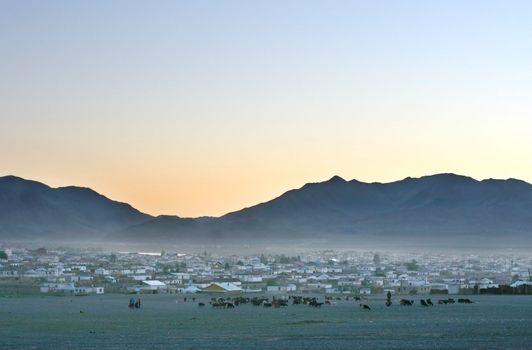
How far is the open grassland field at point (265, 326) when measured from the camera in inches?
1436

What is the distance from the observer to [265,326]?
4416 cm

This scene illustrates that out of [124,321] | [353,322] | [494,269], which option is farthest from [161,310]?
[494,269]

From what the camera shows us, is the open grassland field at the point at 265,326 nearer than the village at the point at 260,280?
Yes

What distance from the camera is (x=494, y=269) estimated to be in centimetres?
11800

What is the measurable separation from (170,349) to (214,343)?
2.37m

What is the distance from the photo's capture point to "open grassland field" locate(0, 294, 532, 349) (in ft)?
120

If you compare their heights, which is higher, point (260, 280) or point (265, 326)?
point (260, 280)

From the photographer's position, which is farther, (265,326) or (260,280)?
(260,280)

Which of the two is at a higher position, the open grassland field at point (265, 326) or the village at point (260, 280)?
the village at point (260, 280)

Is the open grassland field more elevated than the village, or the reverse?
the village

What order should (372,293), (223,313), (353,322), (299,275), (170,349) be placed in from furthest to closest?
(299,275) → (372,293) → (223,313) → (353,322) → (170,349)

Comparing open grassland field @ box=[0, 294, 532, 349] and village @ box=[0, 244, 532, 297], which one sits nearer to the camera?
open grassland field @ box=[0, 294, 532, 349]

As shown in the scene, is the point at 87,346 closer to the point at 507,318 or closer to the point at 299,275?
the point at 507,318

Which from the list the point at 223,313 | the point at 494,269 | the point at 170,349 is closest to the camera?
the point at 170,349
